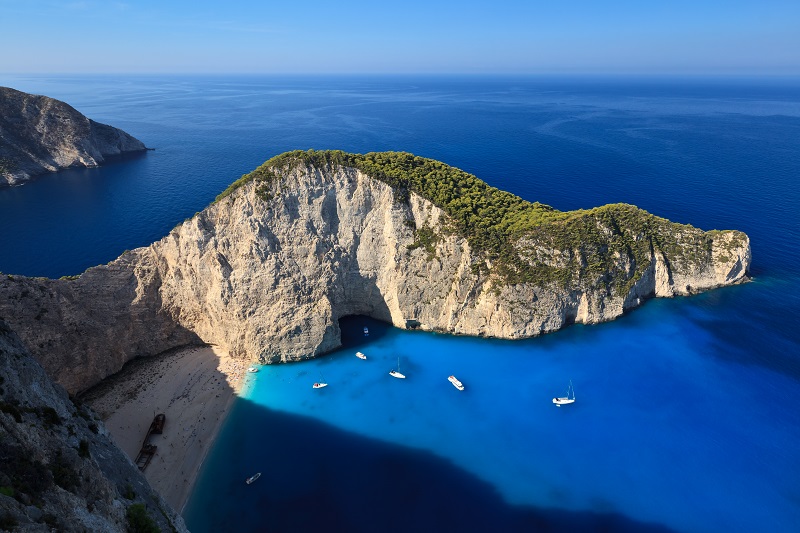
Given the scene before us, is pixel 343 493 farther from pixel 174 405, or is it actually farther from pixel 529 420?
A: pixel 174 405

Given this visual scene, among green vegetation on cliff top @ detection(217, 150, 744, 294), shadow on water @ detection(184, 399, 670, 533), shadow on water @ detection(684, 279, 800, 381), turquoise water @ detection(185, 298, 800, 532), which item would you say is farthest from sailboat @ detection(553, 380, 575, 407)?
shadow on water @ detection(684, 279, 800, 381)

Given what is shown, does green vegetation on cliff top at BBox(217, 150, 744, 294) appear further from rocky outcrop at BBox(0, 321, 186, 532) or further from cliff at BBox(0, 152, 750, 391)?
rocky outcrop at BBox(0, 321, 186, 532)

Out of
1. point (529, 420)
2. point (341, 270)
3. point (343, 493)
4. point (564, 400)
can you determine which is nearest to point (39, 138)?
point (341, 270)

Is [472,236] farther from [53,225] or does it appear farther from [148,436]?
[53,225]

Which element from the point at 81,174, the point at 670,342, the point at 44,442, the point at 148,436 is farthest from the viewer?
the point at 81,174

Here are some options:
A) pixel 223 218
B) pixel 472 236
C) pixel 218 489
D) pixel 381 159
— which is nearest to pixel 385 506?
pixel 218 489
